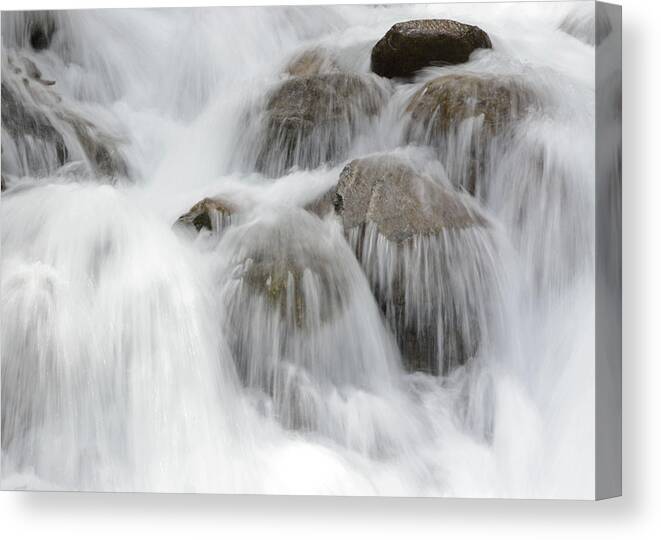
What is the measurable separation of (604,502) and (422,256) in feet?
2.79

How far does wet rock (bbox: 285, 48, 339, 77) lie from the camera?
4523mm

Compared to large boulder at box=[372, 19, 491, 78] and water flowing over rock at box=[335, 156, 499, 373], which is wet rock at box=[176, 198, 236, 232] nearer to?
water flowing over rock at box=[335, 156, 499, 373]

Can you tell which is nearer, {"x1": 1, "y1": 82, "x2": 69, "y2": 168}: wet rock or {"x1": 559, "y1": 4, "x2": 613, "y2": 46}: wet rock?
{"x1": 559, "y1": 4, "x2": 613, "y2": 46}: wet rock

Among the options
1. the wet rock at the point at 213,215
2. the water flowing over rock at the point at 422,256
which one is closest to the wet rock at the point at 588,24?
the water flowing over rock at the point at 422,256

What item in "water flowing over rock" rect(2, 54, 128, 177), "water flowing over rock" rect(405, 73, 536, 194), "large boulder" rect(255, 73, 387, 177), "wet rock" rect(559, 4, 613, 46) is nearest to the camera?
"wet rock" rect(559, 4, 613, 46)

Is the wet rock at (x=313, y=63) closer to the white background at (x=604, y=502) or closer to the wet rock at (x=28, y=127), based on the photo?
the white background at (x=604, y=502)

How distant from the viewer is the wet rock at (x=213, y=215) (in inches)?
178

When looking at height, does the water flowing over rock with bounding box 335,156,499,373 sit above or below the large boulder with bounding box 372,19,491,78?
below

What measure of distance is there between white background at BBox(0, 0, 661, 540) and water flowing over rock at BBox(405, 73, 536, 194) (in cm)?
32

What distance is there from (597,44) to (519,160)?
38 centimetres

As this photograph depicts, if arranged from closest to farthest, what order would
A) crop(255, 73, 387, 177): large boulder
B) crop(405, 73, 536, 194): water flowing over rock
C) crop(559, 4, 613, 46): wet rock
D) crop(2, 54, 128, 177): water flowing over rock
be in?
crop(559, 4, 613, 46): wet rock, crop(405, 73, 536, 194): water flowing over rock, crop(255, 73, 387, 177): large boulder, crop(2, 54, 128, 177): water flowing over rock

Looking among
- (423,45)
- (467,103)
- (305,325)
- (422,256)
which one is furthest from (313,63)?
(305,325)

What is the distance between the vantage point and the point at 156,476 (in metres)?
4.49

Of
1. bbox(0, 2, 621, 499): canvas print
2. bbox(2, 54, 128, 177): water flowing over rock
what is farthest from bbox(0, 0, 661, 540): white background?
bbox(2, 54, 128, 177): water flowing over rock
